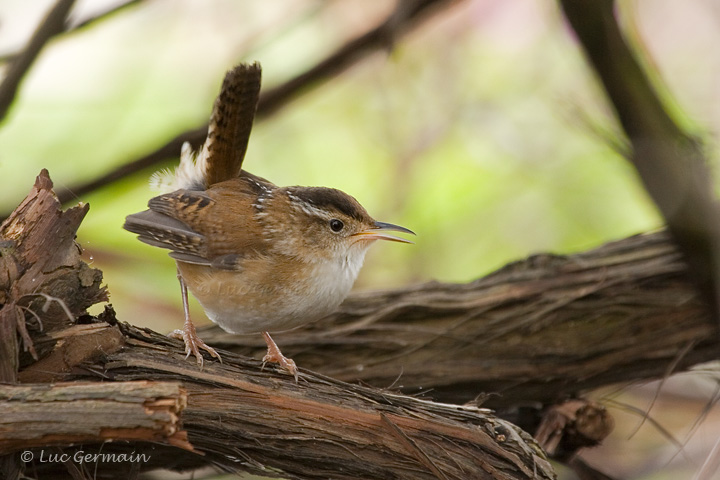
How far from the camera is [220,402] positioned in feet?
7.55

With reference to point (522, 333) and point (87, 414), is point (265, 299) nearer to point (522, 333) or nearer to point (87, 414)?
point (87, 414)

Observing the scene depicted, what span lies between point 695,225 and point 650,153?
0.43 metres

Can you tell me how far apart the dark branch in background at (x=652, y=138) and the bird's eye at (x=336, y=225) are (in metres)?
1.28

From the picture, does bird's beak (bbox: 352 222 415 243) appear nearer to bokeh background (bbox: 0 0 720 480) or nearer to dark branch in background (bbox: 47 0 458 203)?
dark branch in background (bbox: 47 0 458 203)

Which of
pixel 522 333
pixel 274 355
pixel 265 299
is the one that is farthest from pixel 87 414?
pixel 522 333

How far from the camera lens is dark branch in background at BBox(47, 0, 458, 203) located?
12.6 ft

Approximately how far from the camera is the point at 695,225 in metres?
3.14

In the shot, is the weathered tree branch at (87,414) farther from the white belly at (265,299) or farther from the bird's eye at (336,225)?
the bird's eye at (336,225)

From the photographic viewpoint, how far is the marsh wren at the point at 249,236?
300cm

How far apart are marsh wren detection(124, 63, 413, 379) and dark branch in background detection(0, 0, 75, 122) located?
3.01 ft

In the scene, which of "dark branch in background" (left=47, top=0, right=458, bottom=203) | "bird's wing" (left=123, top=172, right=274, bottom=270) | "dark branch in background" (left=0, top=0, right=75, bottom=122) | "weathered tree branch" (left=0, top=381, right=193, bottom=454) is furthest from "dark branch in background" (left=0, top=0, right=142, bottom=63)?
"weathered tree branch" (left=0, top=381, right=193, bottom=454)

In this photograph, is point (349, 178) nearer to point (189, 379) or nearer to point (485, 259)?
point (485, 259)

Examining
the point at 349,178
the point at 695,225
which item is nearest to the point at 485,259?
the point at 349,178

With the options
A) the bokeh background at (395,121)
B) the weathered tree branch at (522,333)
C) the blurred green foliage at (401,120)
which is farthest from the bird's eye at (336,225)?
the blurred green foliage at (401,120)
